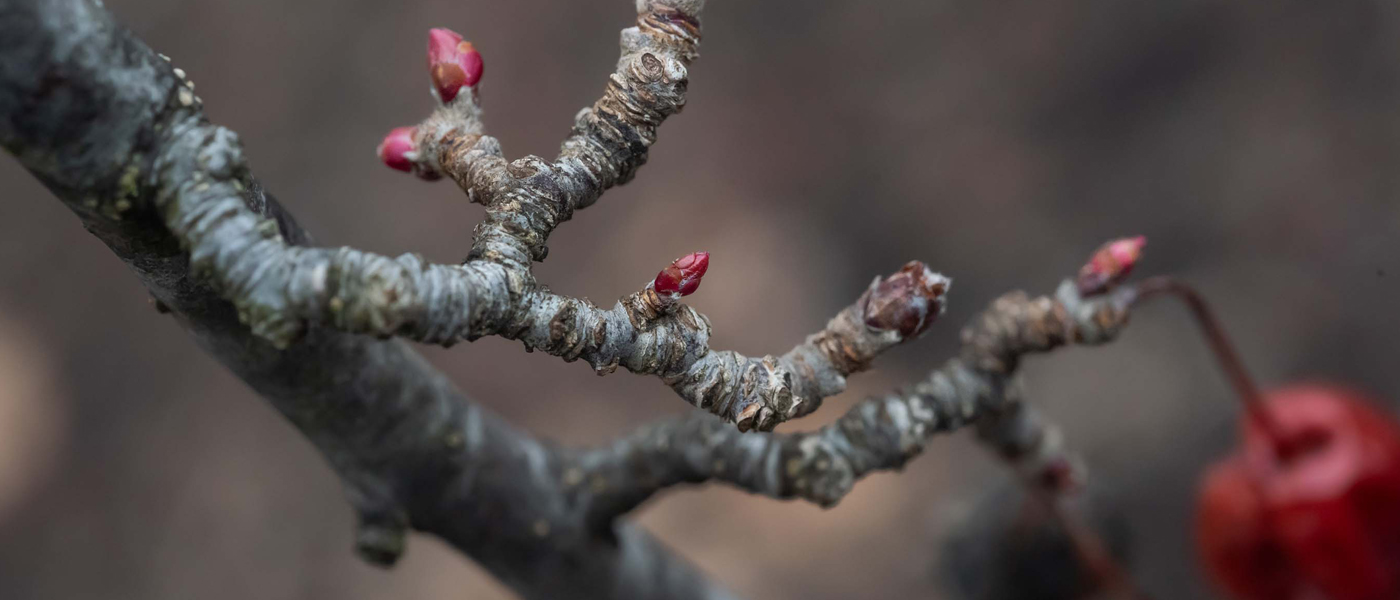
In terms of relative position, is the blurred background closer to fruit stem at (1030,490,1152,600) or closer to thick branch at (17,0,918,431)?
fruit stem at (1030,490,1152,600)

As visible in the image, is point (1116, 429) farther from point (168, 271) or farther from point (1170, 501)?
point (168, 271)

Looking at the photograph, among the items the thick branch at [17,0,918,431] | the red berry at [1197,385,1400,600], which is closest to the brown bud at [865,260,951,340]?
the thick branch at [17,0,918,431]

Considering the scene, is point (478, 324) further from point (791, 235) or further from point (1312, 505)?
point (791, 235)

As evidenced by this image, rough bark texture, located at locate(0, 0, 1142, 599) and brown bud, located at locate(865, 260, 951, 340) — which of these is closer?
rough bark texture, located at locate(0, 0, 1142, 599)

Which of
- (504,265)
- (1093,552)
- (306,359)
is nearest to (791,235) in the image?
(1093,552)

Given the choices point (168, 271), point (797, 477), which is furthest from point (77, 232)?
point (797, 477)

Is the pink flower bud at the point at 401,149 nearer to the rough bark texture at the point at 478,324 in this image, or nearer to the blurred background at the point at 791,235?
the rough bark texture at the point at 478,324
